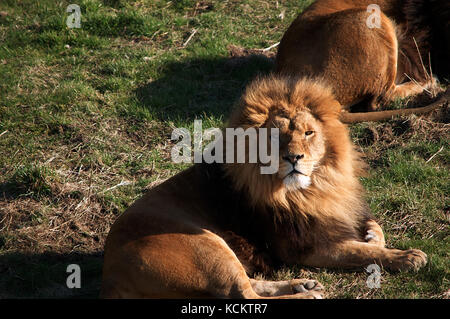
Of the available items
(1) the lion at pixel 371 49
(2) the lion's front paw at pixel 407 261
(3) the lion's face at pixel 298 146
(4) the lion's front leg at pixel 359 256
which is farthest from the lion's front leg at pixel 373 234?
(1) the lion at pixel 371 49

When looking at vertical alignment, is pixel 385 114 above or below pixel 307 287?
above

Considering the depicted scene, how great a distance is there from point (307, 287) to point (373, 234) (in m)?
0.80

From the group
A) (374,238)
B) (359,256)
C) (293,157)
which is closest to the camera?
(293,157)

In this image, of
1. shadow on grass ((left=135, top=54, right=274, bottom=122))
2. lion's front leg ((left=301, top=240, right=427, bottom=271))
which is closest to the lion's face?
lion's front leg ((left=301, top=240, right=427, bottom=271))

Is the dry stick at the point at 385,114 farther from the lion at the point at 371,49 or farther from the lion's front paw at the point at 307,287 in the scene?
the lion's front paw at the point at 307,287

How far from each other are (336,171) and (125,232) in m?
1.50

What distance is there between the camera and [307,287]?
4176mm

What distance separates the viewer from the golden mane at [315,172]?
13.9 feet

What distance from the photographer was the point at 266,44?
8000mm

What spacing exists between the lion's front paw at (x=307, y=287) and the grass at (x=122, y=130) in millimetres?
205

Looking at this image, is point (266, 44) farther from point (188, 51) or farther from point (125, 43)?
point (125, 43)

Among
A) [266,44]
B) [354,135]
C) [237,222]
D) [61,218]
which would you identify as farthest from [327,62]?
[61,218]

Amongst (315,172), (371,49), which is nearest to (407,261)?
(315,172)

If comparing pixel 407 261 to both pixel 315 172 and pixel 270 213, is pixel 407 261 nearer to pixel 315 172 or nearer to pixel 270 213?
pixel 315 172
